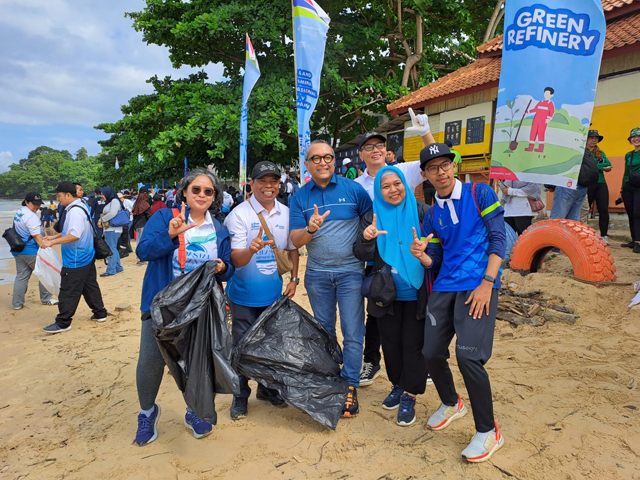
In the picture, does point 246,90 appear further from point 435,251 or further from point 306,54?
point 435,251

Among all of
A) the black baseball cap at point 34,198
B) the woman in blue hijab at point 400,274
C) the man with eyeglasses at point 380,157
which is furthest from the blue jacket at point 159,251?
the black baseball cap at point 34,198

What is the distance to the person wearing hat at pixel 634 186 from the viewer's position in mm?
6097

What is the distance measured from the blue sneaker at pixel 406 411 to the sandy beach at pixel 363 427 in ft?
0.16

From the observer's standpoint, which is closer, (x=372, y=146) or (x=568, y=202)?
(x=372, y=146)

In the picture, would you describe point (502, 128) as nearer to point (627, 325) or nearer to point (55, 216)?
point (627, 325)

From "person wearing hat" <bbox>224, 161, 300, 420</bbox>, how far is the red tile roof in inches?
342

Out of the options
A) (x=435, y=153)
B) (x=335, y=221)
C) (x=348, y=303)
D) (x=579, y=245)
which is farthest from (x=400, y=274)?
(x=579, y=245)

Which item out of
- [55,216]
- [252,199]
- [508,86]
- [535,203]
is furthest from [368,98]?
[55,216]

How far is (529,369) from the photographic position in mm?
3574

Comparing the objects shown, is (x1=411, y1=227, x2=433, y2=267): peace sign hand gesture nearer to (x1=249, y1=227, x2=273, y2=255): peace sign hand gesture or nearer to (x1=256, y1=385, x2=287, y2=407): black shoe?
(x1=249, y1=227, x2=273, y2=255): peace sign hand gesture

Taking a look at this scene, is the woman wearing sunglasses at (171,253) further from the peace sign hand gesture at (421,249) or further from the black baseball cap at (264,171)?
the peace sign hand gesture at (421,249)

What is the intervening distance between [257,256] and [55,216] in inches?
856

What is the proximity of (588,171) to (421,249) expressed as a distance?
493 centimetres

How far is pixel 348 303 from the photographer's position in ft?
9.87
